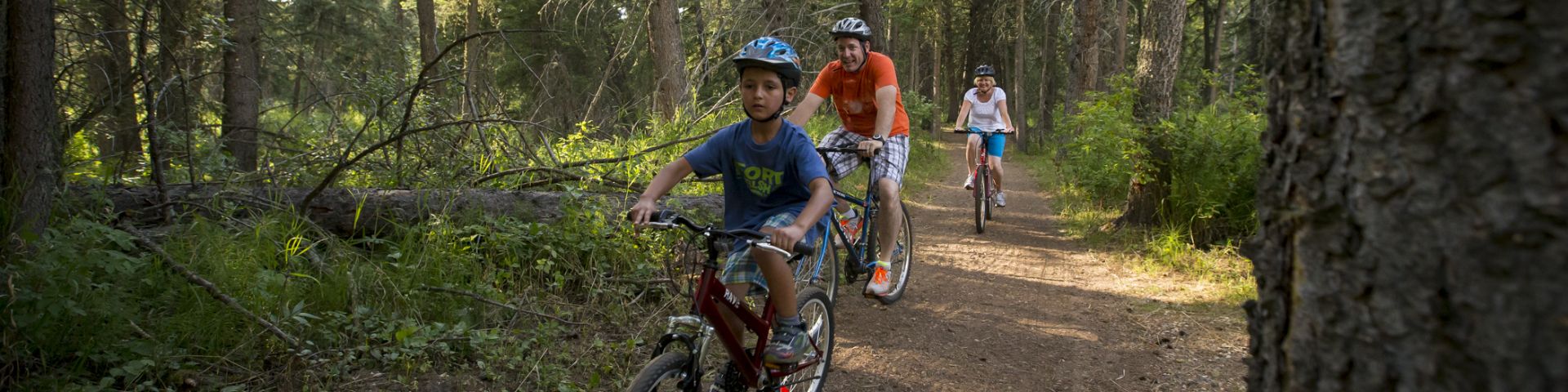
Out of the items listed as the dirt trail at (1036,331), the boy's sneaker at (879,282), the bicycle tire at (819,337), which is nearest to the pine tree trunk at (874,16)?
the dirt trail at (1036,331)

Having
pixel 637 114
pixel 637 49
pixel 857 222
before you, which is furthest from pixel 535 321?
pixel 637 49

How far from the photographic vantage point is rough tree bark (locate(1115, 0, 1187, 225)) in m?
8.16

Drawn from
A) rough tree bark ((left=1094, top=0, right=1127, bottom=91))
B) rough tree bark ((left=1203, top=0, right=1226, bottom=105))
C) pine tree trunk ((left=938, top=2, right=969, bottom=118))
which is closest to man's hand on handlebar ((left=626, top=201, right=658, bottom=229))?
rough tree bark ((left=1094, top=0, right=1127, bottom=91))

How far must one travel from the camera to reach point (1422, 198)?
132cm

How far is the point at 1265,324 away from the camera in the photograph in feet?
5.76

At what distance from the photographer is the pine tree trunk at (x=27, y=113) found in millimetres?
3840

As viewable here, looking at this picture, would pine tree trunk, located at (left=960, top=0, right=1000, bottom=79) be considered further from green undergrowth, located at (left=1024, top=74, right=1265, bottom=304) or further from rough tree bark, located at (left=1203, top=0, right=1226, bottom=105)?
green undergrowth, located at (left=1024, top=74, right=1265, bottom=304)

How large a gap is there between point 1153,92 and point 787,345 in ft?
22.1

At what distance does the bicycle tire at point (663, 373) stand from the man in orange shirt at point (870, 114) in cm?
258

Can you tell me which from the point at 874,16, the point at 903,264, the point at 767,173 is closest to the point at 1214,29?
the point at 874,16

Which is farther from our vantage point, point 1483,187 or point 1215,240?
point 1215,240

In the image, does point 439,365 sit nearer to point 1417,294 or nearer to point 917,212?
point 1417,294

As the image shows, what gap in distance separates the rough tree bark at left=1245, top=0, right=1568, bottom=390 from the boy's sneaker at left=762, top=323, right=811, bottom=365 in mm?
1940

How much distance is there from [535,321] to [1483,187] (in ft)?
14.3
